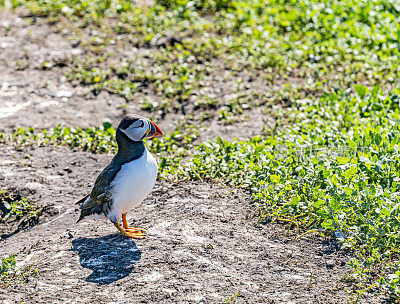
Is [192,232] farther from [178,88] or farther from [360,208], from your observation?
[178,88]

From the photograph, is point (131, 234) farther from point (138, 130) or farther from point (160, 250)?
point (138, 130)

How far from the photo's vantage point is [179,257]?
487cm

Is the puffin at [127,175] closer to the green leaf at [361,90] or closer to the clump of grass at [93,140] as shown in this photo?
the clump of grass at [93,140]

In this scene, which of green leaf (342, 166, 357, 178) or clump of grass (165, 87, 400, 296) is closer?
clump of grass (165, 87, 400, 296)

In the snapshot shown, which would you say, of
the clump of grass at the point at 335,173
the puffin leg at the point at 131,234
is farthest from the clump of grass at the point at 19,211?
the clump of grass at the point at 335,173

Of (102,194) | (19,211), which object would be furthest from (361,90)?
(19,211)

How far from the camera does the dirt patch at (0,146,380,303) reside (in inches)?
177

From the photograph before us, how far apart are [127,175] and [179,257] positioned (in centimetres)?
83

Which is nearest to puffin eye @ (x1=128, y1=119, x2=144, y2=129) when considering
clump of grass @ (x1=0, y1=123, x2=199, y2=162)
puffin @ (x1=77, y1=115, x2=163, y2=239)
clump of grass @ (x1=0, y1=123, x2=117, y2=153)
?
puffin @ (x1=77, y1=115, x2=163, y2=239)

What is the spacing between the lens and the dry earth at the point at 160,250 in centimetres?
450

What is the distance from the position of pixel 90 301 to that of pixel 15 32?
23.5ft

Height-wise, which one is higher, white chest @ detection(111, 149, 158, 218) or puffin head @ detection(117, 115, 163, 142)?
puffin head @ detection(117, 115, 163, 142)

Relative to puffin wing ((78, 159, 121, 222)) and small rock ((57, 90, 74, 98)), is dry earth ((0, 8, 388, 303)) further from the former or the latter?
small rock ((57, 90, 74, 98))

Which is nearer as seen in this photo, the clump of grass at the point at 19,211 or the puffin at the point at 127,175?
the puffin at the point at 127,175
